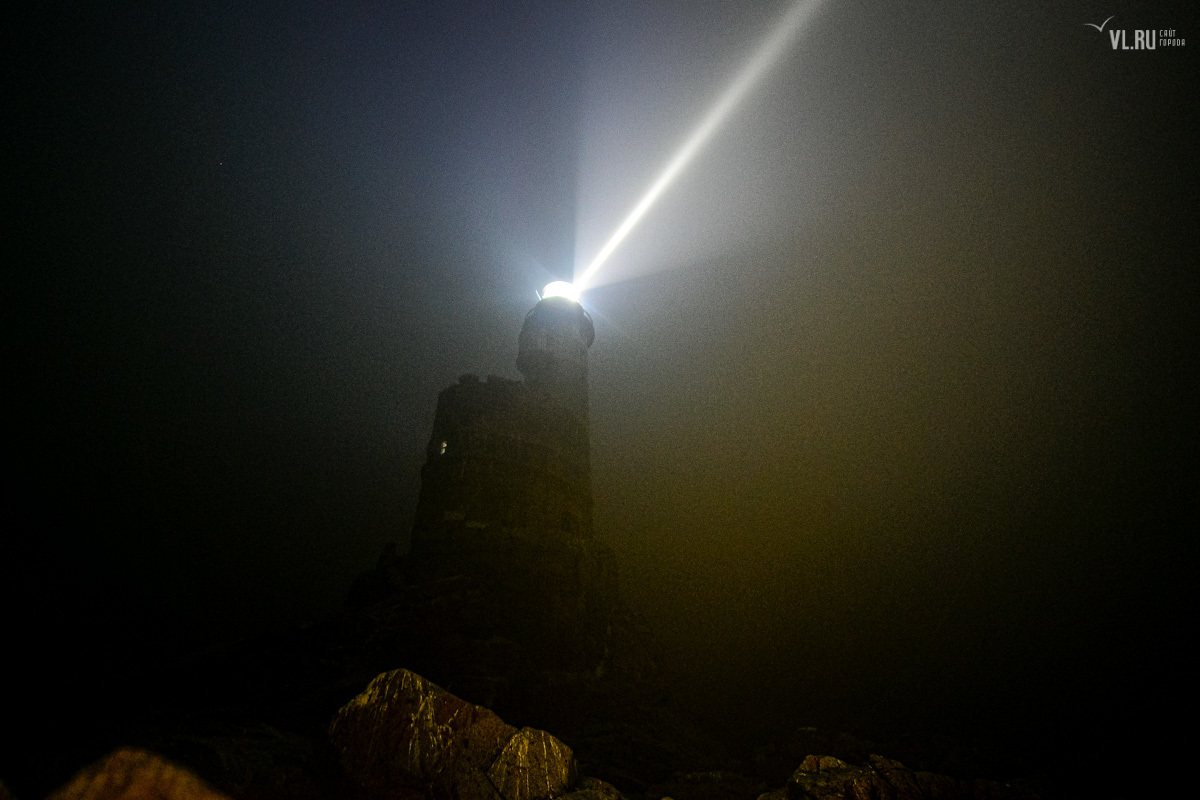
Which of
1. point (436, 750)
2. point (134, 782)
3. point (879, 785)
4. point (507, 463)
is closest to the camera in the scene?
point (134, 782)

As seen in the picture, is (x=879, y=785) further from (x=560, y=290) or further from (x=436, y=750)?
(x=560, y=290)

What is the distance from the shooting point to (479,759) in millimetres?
9484

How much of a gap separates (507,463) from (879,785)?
30.5 meters

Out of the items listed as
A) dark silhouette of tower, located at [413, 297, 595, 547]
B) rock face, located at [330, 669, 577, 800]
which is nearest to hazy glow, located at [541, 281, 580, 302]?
dark silhouette of tower, located at [413, 297, 595, 547]

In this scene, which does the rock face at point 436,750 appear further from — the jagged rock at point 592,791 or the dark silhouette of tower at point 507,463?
the dark silhouette of tower at point 507,463

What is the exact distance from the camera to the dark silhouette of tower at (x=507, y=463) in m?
37.1

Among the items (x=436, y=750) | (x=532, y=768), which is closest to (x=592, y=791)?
(x=532, y=768)

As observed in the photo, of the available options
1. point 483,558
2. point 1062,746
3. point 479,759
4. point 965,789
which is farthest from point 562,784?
point 1062,746

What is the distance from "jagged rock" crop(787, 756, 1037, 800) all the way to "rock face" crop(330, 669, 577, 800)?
518cm

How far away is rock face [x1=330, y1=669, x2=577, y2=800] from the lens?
8.96 meters

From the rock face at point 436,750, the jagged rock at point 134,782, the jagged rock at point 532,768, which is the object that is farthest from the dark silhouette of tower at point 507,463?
the jagged rock at point 134,782

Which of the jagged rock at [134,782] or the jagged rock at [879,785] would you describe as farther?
the jagged rock at [879,785]

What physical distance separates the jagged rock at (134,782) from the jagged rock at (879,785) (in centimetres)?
1076

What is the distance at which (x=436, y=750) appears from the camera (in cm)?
938
